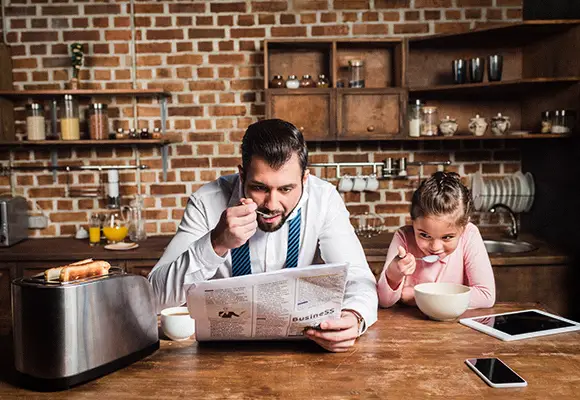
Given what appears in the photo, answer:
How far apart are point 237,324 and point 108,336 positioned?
34 centimetres

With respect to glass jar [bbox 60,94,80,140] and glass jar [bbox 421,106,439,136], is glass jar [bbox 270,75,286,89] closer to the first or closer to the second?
glass jar [bbox 421,106,439,136]

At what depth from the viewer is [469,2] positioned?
3.68m

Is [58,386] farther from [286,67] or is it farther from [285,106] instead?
[286,67]

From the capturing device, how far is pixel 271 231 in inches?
78.3

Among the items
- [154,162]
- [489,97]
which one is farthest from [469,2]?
[154,162]

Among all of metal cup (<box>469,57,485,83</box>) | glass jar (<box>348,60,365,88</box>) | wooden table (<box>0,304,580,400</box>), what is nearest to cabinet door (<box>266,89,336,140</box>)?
glass jar (<box>348,60,365,88</box>)

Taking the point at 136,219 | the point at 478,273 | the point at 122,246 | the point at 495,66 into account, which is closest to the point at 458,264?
the point at 478,273

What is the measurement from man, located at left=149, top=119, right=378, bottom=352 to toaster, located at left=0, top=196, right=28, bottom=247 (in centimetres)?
179

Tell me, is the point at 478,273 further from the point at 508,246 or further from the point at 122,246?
the point at 122,246

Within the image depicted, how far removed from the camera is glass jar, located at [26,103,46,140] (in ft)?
11.5

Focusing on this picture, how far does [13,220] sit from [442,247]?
254 cm

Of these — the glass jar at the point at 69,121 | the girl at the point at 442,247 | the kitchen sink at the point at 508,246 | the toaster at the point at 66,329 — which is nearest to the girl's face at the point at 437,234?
the girl at the point at 442,247

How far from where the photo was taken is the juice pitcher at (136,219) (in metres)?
3.62

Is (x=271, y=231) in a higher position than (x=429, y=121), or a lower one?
lower
